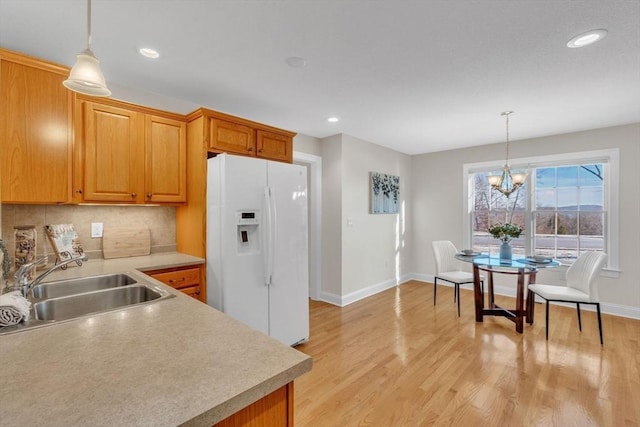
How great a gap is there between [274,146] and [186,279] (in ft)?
4.94

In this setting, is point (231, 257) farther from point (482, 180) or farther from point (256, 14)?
point (482, 180)

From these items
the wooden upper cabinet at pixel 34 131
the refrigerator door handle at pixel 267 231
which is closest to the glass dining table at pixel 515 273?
the refrigerator door handle at pixel 267 231

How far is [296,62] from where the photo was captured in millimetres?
2164

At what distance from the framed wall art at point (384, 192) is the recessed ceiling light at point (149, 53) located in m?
3.22

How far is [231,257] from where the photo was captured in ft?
7.72

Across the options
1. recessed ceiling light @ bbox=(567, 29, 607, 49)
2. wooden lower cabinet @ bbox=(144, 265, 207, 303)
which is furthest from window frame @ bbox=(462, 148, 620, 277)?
wooden lower cabinet @ bbox=(144, 265, 207, 303)

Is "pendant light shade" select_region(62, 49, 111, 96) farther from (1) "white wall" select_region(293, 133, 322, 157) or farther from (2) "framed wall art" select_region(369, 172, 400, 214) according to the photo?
(2) "framed wall art" select_region(369, 172, 400, 214)

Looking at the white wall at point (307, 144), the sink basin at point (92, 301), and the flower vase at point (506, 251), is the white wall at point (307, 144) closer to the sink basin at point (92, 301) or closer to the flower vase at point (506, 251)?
the flower vase at point (506, 251)

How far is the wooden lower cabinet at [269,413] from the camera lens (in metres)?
0.76

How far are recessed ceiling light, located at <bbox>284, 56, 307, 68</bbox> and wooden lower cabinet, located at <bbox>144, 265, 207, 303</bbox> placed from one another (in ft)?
5.80

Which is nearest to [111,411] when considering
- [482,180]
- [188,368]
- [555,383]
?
[188,368]

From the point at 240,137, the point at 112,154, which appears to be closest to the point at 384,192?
the point at 240,137

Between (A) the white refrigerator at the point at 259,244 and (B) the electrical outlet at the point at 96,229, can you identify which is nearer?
(A) the white refrigerator at the point at 259,244

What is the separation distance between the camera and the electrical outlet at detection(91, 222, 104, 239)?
246 centimetres
